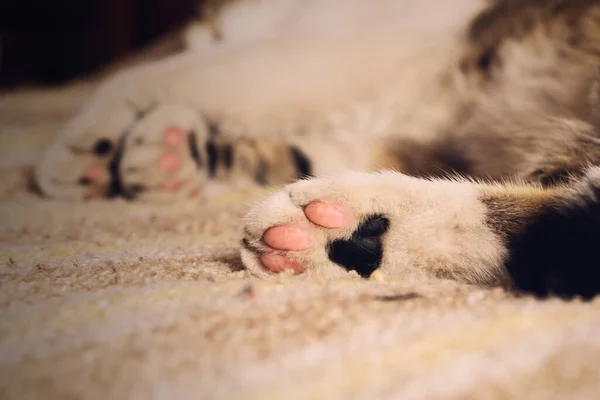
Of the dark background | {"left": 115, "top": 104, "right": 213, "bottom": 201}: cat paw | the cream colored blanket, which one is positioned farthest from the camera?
the dark background

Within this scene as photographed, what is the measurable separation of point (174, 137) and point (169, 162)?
0.05 meters

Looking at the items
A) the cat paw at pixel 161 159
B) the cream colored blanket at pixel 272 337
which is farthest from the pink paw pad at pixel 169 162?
the cream colored blanket at pixel 272 337

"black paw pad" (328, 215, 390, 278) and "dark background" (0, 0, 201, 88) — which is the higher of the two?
"dark background" (0, 0, 201, 88)

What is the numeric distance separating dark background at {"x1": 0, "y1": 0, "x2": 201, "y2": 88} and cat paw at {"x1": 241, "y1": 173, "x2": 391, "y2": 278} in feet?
7.11

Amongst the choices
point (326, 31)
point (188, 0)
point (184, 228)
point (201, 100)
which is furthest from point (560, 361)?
point (188, 0)

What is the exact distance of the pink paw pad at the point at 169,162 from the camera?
39.8 inches

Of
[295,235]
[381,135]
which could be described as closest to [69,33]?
[381,135]

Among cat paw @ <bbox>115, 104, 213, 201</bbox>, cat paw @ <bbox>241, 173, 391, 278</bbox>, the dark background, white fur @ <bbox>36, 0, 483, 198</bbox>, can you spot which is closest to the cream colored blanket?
cat paw @ <bbox>241, 173, 391, 278</bbox>

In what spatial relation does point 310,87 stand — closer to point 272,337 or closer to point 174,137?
point 174,137

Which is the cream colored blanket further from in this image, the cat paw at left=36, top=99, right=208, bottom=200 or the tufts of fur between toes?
the cat paw at left=36, top=99, right=208, bottom=200

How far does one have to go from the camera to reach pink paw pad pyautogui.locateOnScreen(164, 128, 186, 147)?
1027mm

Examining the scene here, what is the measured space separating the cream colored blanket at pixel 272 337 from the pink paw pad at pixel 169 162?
416 mm

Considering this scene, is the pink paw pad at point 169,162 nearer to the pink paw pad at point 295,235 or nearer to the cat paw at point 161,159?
the cat paw at point 161,159

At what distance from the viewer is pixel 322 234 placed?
551mm
